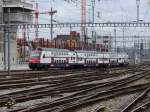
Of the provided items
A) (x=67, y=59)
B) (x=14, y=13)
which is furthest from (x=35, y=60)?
(x=14, y=13)

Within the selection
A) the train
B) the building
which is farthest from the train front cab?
the building

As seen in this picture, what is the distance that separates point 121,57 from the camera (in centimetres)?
8681

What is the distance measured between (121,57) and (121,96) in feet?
216

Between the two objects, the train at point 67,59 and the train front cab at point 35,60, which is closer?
the train front cab at point 35,60

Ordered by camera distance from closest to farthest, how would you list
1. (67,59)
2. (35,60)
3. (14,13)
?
1. (35,60)
2. (67,59)
3. (14,13)

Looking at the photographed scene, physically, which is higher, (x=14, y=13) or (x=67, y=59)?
(x=14, y=13)

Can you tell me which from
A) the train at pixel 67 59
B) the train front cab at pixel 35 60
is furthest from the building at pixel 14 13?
the train front cab at pixel 35 60

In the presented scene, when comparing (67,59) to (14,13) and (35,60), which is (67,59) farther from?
(14,13)

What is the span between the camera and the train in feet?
193

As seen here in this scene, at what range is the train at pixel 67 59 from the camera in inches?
2315

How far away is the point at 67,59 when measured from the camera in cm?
6400

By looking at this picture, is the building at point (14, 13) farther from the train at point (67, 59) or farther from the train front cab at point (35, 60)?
the train front cab at point (35, 60)

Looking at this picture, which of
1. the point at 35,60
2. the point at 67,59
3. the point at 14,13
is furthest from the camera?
the point at 14,13

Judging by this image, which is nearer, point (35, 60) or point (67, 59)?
point (35, 60)
